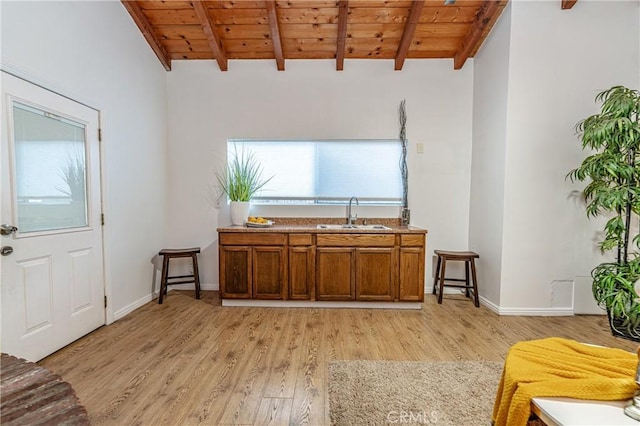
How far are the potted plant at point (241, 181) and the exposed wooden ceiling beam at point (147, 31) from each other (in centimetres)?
144

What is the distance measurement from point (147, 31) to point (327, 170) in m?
2.77

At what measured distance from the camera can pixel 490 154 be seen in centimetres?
369

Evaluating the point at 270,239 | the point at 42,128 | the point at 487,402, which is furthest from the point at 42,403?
the point at 270,239

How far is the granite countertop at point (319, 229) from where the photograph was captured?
3541 mm

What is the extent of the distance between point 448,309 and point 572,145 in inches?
89.0

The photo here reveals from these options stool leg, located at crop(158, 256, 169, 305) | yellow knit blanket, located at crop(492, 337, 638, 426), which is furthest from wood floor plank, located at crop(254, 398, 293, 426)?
stool leg, located at crop(158, 256, 169, 305)

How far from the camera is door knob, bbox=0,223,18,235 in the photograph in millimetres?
2128

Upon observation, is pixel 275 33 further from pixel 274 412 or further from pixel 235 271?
pixel 274 412

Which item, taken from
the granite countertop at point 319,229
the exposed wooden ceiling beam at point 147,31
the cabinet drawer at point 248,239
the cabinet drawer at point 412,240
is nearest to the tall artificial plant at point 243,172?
the granite countertop at point 319,229

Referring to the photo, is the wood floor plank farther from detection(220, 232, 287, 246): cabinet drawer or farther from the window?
the window

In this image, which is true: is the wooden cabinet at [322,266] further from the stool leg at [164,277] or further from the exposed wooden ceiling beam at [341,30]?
the exposed wooden ceiling beam at [341,30]

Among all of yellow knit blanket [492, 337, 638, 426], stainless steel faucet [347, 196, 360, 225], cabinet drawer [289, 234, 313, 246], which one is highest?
stainless steel faucet [347, 196, 360, 225]

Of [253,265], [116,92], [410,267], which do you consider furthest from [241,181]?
[410,267]

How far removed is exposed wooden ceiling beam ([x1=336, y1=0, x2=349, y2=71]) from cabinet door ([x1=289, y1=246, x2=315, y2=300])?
8.12 ft
